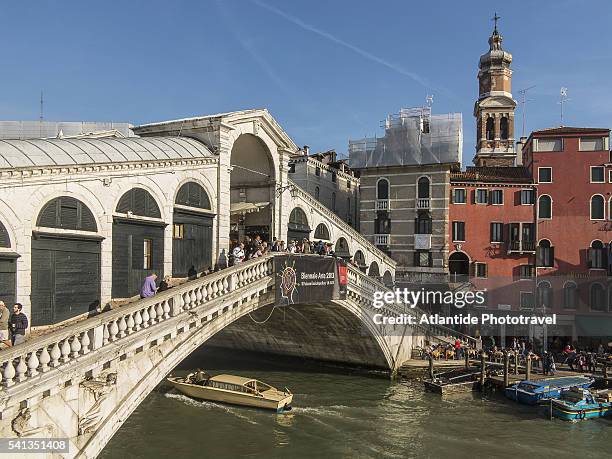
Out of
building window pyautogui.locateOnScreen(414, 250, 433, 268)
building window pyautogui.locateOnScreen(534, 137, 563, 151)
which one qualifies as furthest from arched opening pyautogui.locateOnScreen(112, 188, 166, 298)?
building window pyautogui.locateOnScreen(534, 137, 563, 151)

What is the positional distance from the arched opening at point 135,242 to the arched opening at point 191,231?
737 millimetres

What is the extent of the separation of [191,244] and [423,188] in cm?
2194

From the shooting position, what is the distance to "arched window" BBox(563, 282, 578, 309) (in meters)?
34.5

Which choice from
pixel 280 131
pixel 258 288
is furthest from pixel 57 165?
pixel 280 131

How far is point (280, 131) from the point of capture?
2186 cm

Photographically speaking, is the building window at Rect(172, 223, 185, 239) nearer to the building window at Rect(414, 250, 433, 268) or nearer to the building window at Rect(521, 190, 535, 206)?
the building window at Rect(414, 250, 433, 268)

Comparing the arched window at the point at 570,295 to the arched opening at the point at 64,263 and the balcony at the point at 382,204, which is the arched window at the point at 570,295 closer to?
the balcony at the point at 382,204

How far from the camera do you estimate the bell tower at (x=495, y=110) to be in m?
50.2

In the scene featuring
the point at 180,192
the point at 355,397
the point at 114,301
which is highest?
the point at 180,192

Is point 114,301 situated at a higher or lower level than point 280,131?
lower

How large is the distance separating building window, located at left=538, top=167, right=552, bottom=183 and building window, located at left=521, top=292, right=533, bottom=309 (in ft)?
22.7

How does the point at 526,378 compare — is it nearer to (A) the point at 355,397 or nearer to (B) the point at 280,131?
(A) the point at 355,397

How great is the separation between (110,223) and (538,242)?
28.2 metres

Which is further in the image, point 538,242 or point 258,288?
point 538,242
